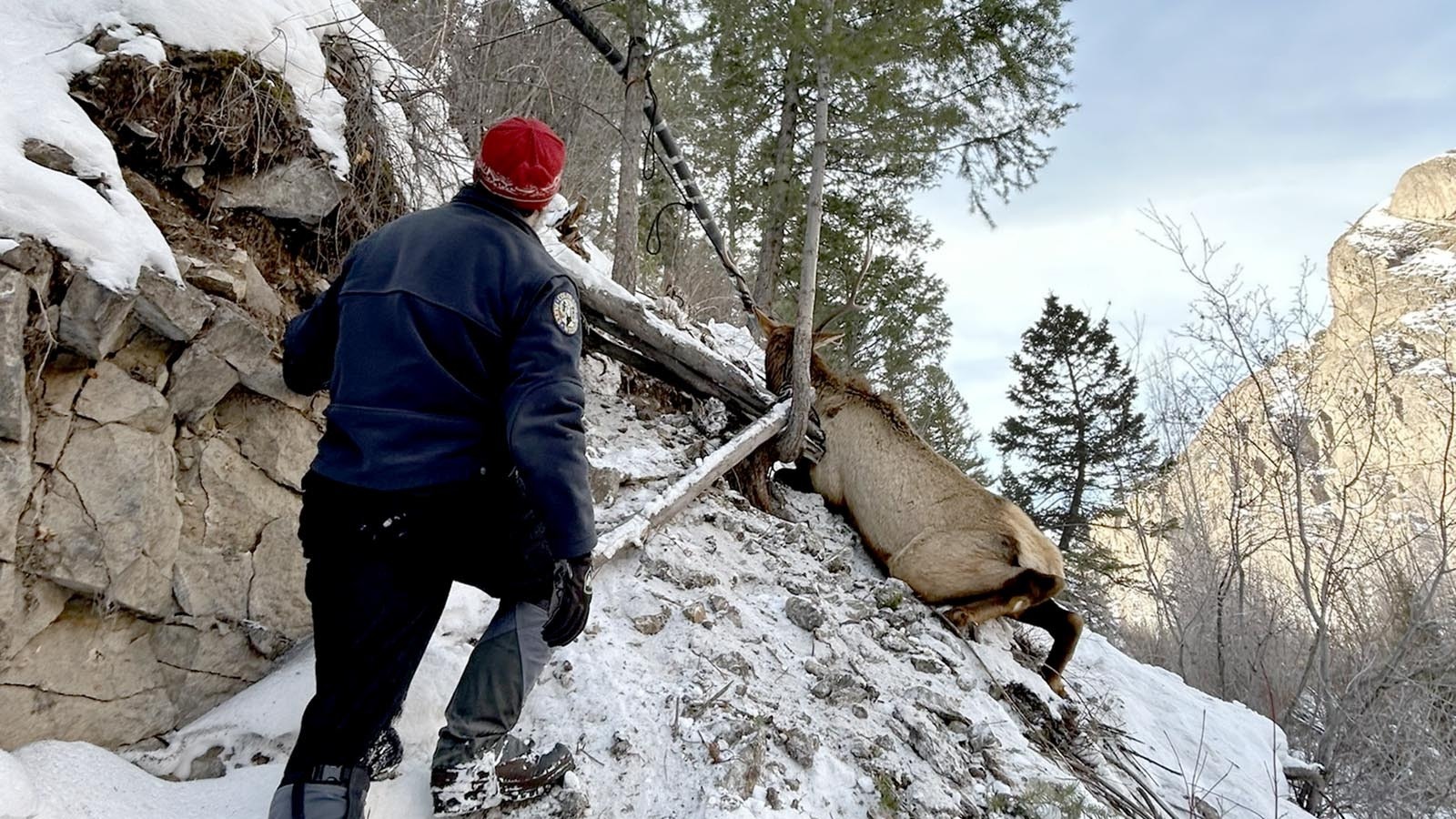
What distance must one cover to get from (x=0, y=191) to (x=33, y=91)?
2.37ft

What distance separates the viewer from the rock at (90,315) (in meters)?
2.32

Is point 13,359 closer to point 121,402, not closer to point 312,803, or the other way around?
point 121,402

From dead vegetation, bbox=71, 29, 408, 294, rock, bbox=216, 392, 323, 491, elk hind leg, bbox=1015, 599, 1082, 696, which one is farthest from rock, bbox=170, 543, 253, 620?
elk hind leg, bbox=1015, 599, 1082, 696

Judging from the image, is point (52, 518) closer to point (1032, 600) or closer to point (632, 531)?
point (632, 531)

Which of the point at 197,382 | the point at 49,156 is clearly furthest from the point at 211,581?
the point at 49,156

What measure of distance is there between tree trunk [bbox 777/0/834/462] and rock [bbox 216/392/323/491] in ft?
12.3

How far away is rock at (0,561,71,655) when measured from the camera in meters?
2.11

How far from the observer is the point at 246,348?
9.41 ft

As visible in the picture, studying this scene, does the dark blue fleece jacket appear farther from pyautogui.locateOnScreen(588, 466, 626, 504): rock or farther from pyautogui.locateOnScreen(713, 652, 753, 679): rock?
pyautogui.locateOnScreen(588, 466, 626, 504): rock

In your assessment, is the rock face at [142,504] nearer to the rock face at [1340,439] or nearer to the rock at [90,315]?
the rock at [90,315]

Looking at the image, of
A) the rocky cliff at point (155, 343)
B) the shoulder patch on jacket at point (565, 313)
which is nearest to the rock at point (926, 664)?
the shoulder patch on jacket at point (565, 313)

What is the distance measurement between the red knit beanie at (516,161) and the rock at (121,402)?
4.92 ft

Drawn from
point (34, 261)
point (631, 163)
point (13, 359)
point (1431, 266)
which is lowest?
point (13, 359)

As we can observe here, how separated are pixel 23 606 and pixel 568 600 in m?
1.66
